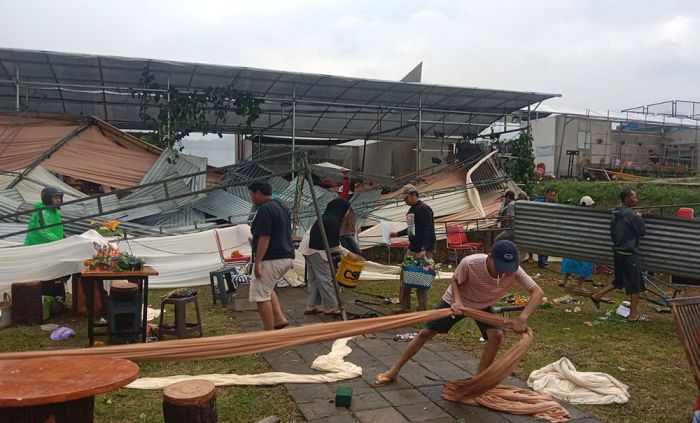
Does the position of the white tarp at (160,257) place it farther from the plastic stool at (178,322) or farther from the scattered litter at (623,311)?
the scattered litter at (623,311)

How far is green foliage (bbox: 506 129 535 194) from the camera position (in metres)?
15.7

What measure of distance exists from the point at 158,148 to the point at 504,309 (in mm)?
10169

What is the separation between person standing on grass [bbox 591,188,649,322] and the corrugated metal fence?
249 millimetres

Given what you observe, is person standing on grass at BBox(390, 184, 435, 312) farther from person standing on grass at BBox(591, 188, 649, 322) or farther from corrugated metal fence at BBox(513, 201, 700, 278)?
person standing on grass at BBox(591, 188, 649, 322)

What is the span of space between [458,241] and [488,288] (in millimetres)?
7956

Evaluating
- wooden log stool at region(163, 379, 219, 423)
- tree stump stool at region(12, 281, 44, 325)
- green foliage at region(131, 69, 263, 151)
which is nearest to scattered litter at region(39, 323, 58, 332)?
tree stump stool at region(12, 281, 44, 325)

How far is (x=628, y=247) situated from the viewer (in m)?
7.27

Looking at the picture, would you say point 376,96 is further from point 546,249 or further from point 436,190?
point 546,249

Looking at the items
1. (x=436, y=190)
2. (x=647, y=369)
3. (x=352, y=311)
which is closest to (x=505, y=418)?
(x=647, y=369)

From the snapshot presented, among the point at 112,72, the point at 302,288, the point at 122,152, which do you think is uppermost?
the point at 112,72

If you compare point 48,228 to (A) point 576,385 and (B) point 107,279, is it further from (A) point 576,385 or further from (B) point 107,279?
(A) point 576,385

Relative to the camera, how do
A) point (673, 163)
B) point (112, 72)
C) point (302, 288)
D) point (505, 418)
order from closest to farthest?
point (505, 418), point (302, 288), point (112, 72), point (673, 163)

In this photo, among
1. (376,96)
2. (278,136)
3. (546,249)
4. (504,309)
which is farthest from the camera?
(278,136)

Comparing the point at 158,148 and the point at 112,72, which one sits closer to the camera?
the point at 112,72
